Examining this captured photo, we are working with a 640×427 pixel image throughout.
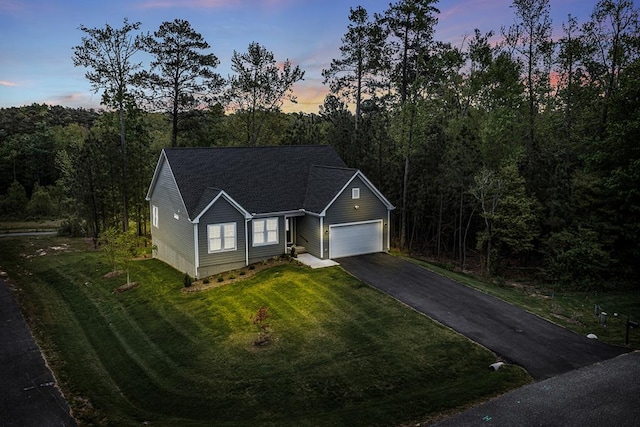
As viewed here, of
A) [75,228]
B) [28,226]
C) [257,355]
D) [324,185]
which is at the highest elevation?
[324,185]

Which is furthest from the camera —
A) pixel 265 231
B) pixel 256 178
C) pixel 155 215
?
pixel 155 215

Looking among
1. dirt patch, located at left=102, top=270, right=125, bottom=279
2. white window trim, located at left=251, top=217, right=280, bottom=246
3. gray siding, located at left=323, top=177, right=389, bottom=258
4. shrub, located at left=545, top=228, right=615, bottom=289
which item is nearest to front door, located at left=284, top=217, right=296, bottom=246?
white window trim, located at left=251, top=217, right=280, bottom=246

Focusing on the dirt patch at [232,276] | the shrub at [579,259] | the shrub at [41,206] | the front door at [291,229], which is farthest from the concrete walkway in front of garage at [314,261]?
the shrub at [41,206]

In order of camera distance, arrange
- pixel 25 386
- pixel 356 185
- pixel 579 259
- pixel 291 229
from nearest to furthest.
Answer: pixel 25 386 < pixel 579 259 < pixel 356 185 < pixel 291 229

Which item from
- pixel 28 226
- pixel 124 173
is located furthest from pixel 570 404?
pixel 28 226

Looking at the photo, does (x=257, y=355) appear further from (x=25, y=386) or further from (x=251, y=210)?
(x=251, y=210)

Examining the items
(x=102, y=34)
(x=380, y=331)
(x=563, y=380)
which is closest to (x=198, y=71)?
(x=102, y=34)

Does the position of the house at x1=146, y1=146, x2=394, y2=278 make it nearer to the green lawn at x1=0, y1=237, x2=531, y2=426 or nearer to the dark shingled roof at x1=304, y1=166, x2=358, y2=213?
the dark shingled roof at x1=304, y1=166, x2=358, y2=213
